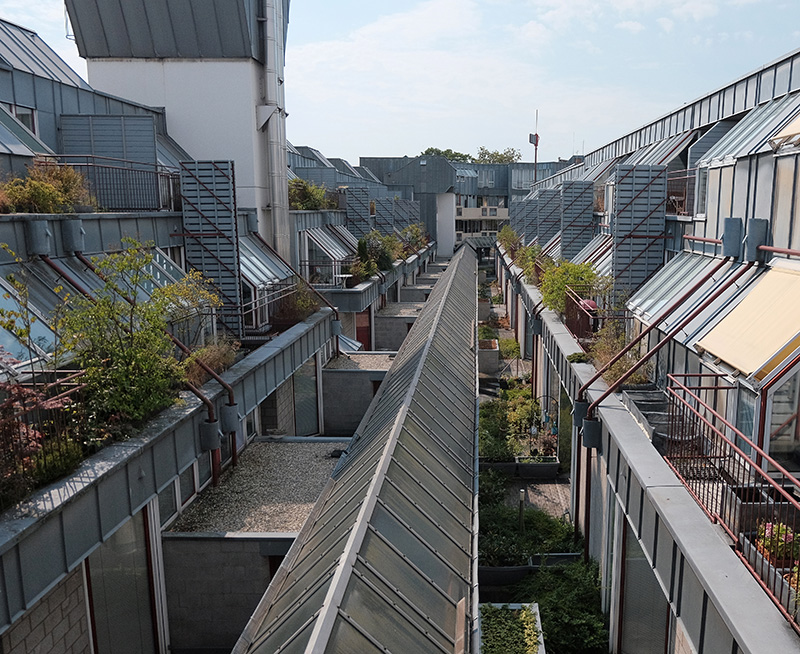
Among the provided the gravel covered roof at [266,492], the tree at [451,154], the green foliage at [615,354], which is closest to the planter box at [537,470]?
the green foliage at [615,354]

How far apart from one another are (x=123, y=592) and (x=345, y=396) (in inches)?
616

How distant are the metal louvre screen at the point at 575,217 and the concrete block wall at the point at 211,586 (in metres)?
20.3

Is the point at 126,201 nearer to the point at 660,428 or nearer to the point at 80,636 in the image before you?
the point at 80,636

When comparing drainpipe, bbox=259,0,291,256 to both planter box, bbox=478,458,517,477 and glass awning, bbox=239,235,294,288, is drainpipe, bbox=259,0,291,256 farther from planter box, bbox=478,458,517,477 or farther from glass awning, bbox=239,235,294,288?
planter box, bbox=478,458,517,477

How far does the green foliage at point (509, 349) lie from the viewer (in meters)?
37.6

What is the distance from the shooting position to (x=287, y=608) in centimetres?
854

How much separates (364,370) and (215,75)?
12.4 m

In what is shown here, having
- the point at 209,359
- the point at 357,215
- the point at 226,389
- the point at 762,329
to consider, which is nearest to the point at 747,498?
the point at 762,329

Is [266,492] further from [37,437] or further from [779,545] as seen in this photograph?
[779,545]

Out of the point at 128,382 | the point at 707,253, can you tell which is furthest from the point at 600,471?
the point at 128,382

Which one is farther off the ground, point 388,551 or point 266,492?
point 388,551

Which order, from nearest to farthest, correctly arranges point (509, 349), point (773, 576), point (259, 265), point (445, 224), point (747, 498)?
point (773, 576), point (747, 498), point (259, 265), point (509, 349), point (445, 224)

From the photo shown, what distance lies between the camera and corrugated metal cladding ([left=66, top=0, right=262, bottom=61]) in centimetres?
2486

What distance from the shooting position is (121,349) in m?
11.5
